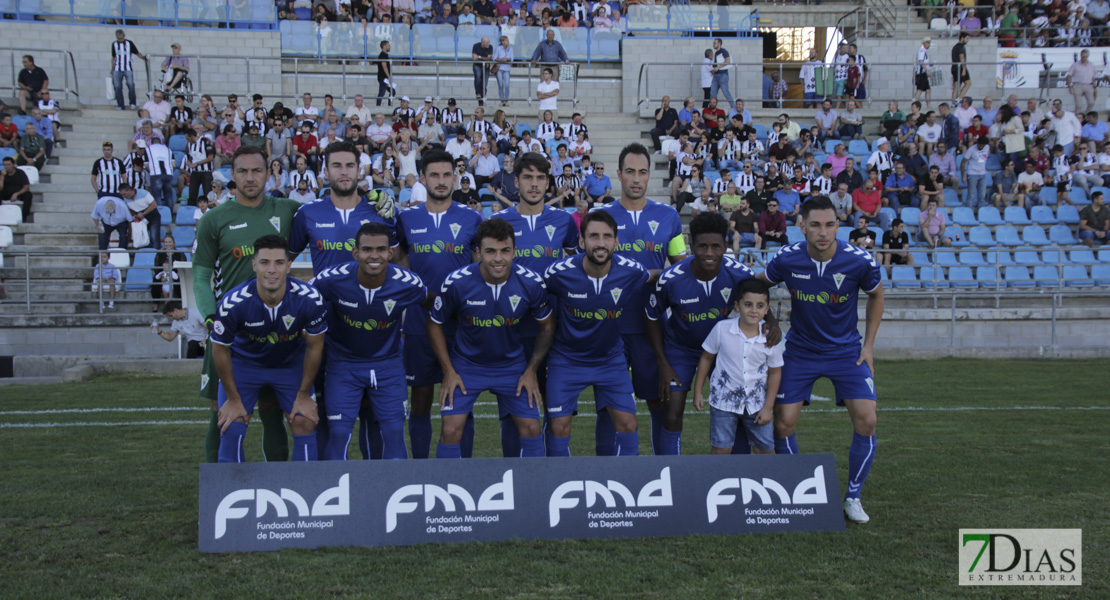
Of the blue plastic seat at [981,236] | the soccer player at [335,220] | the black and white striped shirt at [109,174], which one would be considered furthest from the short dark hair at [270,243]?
the blue plastic seat at [981,236]

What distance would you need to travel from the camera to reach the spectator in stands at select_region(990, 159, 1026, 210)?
22.0 meters

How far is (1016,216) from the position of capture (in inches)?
845

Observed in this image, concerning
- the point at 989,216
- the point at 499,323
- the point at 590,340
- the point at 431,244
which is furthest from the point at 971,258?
the point at 499,323

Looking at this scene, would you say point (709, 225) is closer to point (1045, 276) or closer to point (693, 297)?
point (693, 297)

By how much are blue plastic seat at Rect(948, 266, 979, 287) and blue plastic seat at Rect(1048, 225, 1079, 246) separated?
125 inches

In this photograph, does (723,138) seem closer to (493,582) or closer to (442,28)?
(442,28)

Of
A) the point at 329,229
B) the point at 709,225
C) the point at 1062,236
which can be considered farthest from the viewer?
the point at 1062,236

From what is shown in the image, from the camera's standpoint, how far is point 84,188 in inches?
820

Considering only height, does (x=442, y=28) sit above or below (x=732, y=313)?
above

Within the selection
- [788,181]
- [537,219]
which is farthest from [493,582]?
[788,181]

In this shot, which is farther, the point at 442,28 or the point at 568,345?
the point at 442,28

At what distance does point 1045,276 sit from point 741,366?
1547 centimetres

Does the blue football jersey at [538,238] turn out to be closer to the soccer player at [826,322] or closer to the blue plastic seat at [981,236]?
the soccer player at [826,322]

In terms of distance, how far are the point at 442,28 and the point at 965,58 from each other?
14.3 meters
